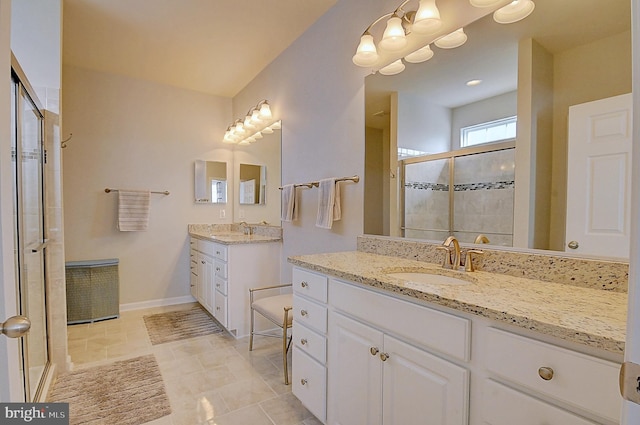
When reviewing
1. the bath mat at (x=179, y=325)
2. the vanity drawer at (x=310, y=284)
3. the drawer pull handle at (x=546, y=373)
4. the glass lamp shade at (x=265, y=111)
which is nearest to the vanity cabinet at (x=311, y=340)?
the vanity drawer at (x=310, y=284)

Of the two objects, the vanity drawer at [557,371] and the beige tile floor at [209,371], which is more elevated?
the vanity drawer at [557,371]

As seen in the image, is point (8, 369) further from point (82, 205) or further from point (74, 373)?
point (82, 205)

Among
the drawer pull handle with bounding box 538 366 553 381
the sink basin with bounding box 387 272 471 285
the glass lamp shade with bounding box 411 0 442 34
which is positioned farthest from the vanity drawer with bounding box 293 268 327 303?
the glass lamp shade with bounding box 411 0 442 34

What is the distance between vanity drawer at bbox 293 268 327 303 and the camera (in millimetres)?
1515

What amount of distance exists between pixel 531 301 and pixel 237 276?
2303 millimetres

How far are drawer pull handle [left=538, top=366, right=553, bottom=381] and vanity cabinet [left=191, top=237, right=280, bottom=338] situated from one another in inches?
93.0

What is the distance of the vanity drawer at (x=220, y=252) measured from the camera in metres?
2.78

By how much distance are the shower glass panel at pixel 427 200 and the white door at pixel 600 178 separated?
53cm

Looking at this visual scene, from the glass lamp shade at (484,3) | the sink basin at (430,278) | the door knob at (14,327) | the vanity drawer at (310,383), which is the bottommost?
the vanity drawer at (310,383)

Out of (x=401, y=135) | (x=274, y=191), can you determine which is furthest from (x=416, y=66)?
(x=274, y=191)

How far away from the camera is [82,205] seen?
3.33m

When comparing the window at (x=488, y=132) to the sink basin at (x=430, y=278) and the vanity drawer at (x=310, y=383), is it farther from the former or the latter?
the vanity drawer at (x=310, y=383)

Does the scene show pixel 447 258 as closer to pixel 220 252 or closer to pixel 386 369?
pixel 386 369

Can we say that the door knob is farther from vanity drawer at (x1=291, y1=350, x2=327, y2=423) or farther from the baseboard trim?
the baseboard trim
